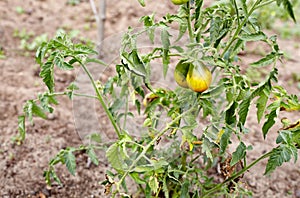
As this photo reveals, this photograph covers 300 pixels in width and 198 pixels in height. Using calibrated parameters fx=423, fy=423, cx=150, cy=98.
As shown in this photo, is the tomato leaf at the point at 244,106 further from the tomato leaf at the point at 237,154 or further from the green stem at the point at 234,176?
the green stem at the point at 234,176

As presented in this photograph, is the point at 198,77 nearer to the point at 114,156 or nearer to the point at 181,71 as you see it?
the point at 181,71

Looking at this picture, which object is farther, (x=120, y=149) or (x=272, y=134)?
(x=272, y=134)

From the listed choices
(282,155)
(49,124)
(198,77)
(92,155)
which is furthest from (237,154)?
(49,124)

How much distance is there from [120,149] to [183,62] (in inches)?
12.7

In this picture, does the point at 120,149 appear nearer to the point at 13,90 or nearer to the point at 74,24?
the point at 13,90

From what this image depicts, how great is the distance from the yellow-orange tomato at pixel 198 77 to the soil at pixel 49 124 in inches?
31.9

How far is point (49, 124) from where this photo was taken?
94.7 inches

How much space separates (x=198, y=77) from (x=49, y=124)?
141cm

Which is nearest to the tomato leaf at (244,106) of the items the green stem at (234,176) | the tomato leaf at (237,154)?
the tomato leaf at (237,154)

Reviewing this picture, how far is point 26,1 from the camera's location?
11.7ft

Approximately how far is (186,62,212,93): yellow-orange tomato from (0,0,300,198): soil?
0.81 m

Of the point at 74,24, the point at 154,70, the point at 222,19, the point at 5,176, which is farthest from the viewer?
the point at 74,24

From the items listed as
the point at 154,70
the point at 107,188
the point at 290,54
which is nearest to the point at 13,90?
the point at 154,70

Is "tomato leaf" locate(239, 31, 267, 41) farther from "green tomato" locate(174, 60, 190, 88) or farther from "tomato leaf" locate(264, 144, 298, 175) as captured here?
"tomato leaf" locate(264, 144, 298, 175)
